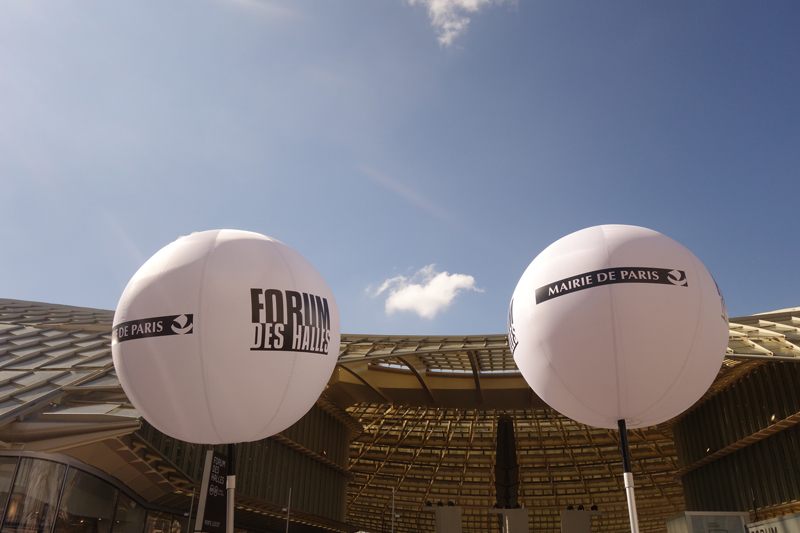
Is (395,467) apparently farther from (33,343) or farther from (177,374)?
(177,374)

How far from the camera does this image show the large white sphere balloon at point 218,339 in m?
6.75

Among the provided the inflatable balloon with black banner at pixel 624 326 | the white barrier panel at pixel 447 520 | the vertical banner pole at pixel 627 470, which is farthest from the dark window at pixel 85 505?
the white barrier panel at pixel 447 520

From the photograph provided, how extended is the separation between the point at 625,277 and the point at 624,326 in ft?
1.87

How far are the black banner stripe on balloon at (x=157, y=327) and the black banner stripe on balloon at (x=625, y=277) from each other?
179 inches

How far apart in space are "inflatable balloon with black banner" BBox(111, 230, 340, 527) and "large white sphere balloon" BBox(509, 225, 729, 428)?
305cm

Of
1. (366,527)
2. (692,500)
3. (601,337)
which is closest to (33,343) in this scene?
(601,337)

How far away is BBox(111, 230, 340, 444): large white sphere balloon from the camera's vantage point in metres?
6.75

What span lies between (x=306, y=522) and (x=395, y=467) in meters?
18.4

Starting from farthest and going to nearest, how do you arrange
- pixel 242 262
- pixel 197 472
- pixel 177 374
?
pixel 197 472, pixel 242 262, pixel 177 374

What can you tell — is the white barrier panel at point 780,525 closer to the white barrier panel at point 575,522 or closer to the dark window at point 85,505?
the white barrier panel at point 575,522

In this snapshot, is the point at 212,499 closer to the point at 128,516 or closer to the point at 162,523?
the point at 128,516

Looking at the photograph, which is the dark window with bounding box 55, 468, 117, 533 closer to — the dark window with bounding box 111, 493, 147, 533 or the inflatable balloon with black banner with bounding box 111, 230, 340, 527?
the dark window with bounding box 111, 493, 147, 533

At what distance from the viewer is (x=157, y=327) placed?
6848mm

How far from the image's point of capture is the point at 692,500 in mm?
33750
